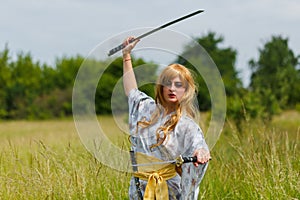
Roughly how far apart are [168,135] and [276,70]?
13600 mm

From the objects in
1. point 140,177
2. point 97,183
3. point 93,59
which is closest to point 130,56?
point 93,59

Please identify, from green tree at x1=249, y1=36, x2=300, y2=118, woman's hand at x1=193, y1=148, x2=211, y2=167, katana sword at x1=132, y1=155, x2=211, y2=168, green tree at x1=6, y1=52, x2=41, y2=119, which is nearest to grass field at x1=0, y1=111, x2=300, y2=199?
katana sword at x1=132, y1=155, x2=211, y2=168

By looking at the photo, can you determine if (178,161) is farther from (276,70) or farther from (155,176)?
(276,70)

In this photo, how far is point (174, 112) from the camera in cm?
304

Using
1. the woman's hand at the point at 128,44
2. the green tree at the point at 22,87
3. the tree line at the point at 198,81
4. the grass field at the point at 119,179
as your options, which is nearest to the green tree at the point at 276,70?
the tree line at the point at 198,81

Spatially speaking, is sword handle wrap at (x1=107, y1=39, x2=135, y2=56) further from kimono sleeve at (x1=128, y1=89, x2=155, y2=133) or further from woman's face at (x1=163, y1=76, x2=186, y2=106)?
→ woman's face at (x1=163, y1=76, x2=186, y2=106)

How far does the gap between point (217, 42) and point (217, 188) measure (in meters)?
10.6

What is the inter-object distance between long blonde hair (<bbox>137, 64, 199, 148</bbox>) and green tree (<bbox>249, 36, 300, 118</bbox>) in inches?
410

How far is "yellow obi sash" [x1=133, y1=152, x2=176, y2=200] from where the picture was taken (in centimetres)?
305

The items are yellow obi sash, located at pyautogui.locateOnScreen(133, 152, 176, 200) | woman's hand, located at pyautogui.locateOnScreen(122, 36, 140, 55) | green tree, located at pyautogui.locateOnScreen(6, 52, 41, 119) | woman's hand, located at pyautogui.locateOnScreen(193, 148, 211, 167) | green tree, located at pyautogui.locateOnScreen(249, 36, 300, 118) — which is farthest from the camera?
green tree, located at pyautogui.locateOnScreen(6, 52, 41, 119)

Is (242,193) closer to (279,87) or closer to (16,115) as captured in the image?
(279,87)

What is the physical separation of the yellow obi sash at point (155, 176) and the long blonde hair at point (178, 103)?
0.41 ft

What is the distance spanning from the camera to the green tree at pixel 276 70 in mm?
14953

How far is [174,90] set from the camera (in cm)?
297
